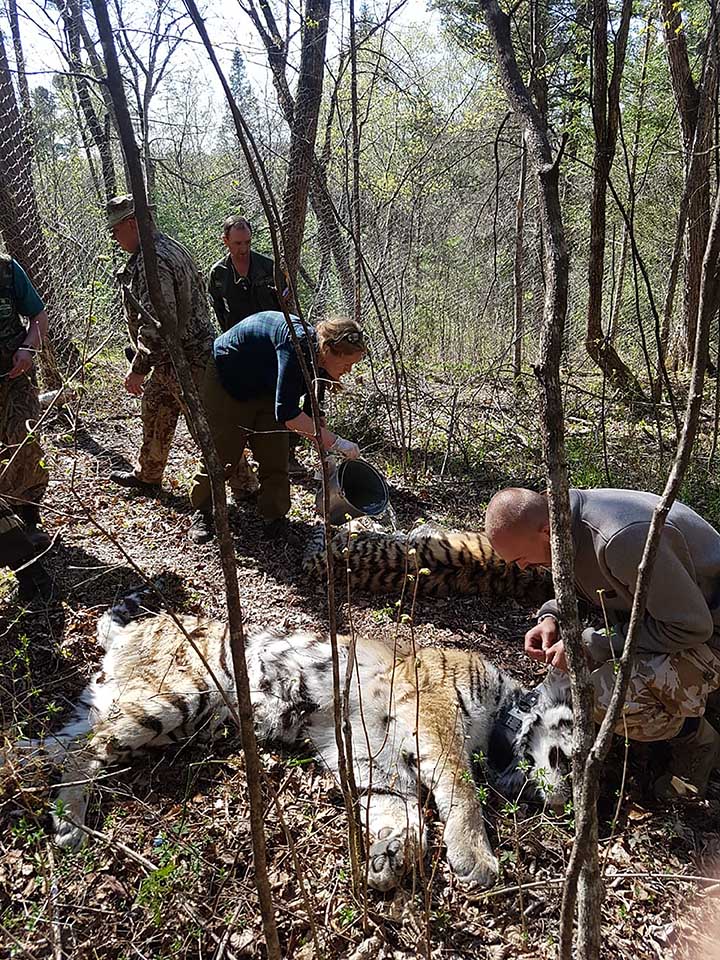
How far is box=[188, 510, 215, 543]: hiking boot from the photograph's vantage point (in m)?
5.44

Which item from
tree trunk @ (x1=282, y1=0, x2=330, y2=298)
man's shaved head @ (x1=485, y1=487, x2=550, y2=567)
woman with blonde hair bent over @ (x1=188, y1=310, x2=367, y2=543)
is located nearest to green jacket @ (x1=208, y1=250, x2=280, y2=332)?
tree trunk @ (x1=282, y1=0, x2=330, y2=298)

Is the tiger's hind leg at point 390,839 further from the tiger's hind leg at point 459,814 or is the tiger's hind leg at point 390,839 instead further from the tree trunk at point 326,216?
the tree trunk at point 326,216

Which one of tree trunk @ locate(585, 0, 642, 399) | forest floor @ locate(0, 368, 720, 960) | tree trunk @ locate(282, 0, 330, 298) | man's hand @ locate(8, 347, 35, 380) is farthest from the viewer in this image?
tree trunk @ locate(282, 0, 330, 298)

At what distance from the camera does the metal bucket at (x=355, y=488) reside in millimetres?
5098

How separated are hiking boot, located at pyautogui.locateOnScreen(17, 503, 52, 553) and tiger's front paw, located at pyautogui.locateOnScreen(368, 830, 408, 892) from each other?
2.85 meters

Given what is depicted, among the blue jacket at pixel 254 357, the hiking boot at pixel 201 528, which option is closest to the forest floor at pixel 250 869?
the hiking boot at pixel 201 528

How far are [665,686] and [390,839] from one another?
1455mm

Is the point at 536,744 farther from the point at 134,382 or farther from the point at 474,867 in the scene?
the point at 134,382

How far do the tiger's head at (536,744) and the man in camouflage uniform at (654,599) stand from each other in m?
0.28

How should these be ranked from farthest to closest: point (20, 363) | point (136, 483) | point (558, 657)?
point (136, 483) < point (20, 363) < point (558, 657)

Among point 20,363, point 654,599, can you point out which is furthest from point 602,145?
point 20,363

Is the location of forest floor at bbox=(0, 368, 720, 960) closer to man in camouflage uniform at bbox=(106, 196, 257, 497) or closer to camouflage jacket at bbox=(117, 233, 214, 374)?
man in camouflage uniform at bbox=(106, 196, 257, 497)

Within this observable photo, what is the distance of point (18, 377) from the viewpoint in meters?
4.38

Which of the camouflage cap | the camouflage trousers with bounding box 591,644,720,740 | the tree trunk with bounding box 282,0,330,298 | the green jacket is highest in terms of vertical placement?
the tree trunk with bounding box 282,0,330,298
